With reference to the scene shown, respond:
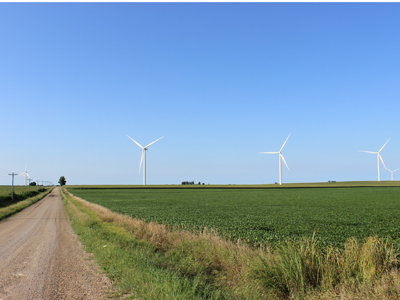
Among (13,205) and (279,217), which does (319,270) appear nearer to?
(279,217)

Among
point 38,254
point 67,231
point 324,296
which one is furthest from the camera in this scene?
point 67,231

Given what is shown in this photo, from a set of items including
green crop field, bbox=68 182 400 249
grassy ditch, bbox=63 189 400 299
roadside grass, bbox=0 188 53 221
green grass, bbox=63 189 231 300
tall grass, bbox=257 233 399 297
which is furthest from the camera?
roadside grass, bbox=0 188 53 221

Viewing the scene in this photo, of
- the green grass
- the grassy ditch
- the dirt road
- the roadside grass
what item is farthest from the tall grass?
the roadside grass

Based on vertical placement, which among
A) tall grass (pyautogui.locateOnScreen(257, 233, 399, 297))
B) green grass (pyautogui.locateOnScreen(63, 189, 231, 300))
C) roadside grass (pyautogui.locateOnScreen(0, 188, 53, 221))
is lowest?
roadside grass (pyautogui.locateOnScreen(0, 188, 53, 221))

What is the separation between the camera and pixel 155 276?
1003cm

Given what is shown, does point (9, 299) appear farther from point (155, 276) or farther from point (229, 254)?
point (229, 254)

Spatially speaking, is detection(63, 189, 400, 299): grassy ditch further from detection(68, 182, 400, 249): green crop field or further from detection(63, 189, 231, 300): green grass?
detection(68, 182, 400, 249): green crop field

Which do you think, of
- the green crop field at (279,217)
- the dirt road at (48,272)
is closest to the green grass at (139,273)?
the dirt road at (48,272)

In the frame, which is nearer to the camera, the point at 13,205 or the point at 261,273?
the point at 261,273

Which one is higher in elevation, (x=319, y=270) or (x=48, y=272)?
(x=319, y=270)

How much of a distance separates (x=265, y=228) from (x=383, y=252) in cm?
1082

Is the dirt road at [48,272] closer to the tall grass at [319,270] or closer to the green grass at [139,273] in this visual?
the green grass at [139,273]

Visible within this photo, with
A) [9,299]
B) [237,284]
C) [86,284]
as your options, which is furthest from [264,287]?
[9,299]

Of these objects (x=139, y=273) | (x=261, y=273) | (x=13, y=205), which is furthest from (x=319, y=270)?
(x=13, y=205)
